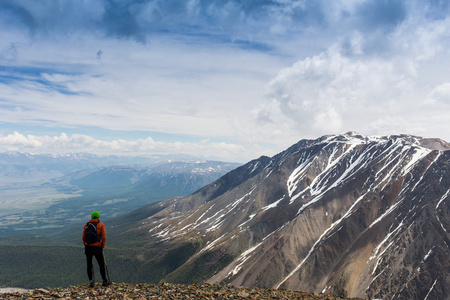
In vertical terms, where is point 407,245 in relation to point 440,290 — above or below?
above

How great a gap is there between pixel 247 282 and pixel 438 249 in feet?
392

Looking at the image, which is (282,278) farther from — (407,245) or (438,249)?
(438,249)

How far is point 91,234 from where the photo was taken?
2545 cm

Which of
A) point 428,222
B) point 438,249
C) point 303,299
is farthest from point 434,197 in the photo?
point 303,299

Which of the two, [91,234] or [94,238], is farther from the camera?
[94,238]

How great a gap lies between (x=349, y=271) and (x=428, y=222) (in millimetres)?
61519

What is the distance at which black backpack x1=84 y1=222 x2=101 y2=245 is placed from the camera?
25.3 m

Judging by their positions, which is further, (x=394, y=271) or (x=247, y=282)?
(x=247, y=282)

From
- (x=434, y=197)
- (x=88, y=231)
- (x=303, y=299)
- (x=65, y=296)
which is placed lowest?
(x=434, y=197)

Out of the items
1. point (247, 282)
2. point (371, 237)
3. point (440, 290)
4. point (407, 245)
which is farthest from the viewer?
point (247, 282)

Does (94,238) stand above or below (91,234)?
below

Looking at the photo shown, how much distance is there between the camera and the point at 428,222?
581 feet

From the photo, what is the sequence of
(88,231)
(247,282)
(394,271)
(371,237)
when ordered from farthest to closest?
(247,282), (371,237), (394,271), (88,231)

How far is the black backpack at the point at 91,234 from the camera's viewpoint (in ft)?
83.1
